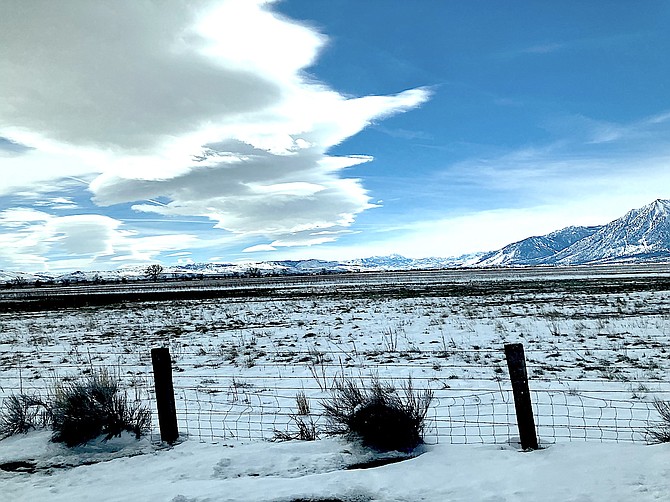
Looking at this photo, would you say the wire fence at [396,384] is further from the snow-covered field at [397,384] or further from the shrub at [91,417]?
the shrub at [91,417]

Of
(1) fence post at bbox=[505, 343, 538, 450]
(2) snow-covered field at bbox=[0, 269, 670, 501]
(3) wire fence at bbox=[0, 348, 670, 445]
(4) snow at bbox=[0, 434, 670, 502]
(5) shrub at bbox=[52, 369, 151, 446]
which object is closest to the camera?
(4) snow at bbox=[0, 434, 670, 502]

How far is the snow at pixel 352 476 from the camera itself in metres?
4.56

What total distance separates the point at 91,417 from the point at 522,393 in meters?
5.56

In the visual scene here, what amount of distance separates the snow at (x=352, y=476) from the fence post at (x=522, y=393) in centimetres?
21

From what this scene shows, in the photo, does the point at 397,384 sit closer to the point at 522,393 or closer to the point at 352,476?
the point at 522,393

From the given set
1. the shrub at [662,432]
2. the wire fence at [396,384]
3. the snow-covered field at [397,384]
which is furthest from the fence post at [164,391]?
the shrub at [662,432]

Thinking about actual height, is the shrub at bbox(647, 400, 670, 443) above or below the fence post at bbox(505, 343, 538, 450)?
below

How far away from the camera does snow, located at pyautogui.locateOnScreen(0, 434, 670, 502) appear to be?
4.56 m

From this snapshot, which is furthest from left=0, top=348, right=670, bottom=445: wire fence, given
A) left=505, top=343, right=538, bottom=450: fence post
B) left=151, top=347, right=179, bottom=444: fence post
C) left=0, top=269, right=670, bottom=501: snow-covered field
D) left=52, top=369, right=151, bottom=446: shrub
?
left=52, top=369, right=151, bottom=446: shrub

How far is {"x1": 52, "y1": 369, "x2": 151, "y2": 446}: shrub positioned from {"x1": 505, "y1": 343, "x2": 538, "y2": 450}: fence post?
16.4 feet

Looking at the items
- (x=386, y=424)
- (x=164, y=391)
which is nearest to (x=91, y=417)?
(x=164, y=391)

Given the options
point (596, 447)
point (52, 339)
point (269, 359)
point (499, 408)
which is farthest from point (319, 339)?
point (596, 447)

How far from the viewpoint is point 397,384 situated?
395 inches

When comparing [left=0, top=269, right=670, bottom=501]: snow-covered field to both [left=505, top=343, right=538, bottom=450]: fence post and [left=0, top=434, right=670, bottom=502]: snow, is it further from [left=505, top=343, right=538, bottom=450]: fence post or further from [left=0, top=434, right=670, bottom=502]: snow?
[left=505, top=343, right=538, bottom=450]: fence post
